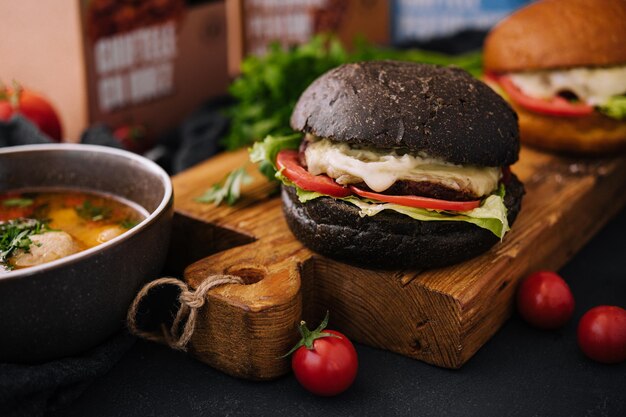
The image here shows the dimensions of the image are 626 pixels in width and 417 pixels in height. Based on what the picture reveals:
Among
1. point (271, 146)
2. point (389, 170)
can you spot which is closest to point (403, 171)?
point (389, 170)

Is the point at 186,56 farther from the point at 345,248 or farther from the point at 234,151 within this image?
the point at 345,248

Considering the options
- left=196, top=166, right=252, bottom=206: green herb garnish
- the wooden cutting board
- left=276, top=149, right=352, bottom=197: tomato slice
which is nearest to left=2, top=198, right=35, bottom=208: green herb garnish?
the wooden cutting board

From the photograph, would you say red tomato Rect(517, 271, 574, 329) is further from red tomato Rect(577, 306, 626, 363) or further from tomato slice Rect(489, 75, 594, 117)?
tomato slice Rect(489, 75, 594, 117)

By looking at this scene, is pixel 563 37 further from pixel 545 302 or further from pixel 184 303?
pixel 184 303

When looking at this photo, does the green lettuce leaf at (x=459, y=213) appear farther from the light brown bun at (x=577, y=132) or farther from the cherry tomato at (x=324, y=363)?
the light brown bun at (x=577, y=132)

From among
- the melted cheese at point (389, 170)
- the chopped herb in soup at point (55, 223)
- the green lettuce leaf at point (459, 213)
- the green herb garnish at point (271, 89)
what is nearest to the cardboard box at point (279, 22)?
the green herb garnish at point (271, 89)
